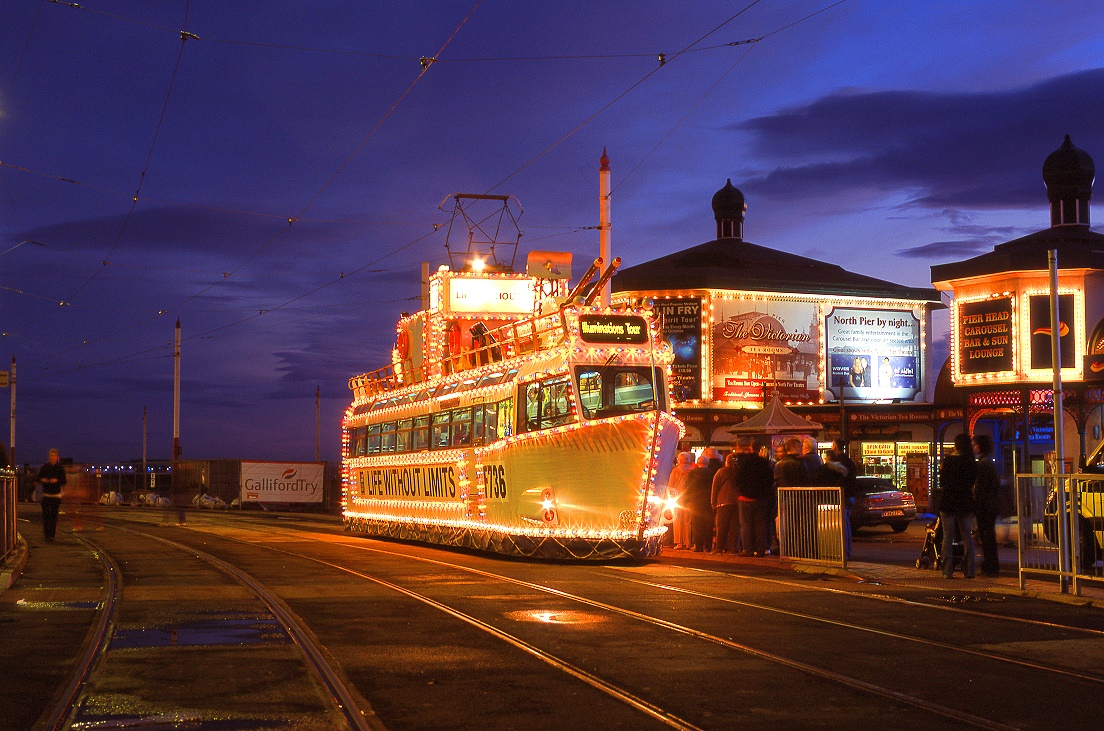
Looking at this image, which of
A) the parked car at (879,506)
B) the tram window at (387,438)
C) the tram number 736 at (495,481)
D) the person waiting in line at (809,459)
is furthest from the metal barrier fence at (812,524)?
the tram window at (387,438)

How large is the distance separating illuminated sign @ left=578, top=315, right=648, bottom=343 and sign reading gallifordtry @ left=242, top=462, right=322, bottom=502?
3880cm

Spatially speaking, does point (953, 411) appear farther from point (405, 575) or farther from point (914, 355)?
point (405, 575)

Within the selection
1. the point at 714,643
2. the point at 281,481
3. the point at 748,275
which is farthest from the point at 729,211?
the point at 714,643

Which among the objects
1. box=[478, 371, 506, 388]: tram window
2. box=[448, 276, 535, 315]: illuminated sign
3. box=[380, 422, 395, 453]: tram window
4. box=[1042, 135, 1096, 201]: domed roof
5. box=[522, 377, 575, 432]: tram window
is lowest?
box=[380, 422, 395, 453]: tram window

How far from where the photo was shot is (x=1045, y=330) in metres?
38.7

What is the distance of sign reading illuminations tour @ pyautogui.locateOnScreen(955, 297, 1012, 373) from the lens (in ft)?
129

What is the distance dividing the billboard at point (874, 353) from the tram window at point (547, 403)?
3113cm

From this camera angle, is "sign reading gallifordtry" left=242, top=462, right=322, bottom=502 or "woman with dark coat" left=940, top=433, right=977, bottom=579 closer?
"woman with dark coat" left=940, top=433, right=977, bottom=579

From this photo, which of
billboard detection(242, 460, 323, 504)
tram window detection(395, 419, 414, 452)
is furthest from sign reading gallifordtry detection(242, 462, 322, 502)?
tram window detection(395, 419, 414, 452)

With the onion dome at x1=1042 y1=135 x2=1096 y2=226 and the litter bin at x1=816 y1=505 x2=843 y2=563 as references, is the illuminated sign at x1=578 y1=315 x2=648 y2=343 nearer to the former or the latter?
the litter bin at x1=816 y1=505 x2=843 y2=563

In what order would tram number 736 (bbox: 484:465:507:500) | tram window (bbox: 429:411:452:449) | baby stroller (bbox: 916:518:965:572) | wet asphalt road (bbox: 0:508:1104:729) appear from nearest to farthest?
wet asphalt road (bbox: 0:508:1104:729), baby stroller (bbox: 916:518:965:572), tram number 736 (bbox: 484:465:507:500), tram window (bbox: 429:411:452:449)

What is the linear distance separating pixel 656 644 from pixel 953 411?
116 ft

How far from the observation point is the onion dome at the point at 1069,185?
1743 inches

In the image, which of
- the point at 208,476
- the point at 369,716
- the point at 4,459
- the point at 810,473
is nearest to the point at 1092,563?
the point at 810,473
